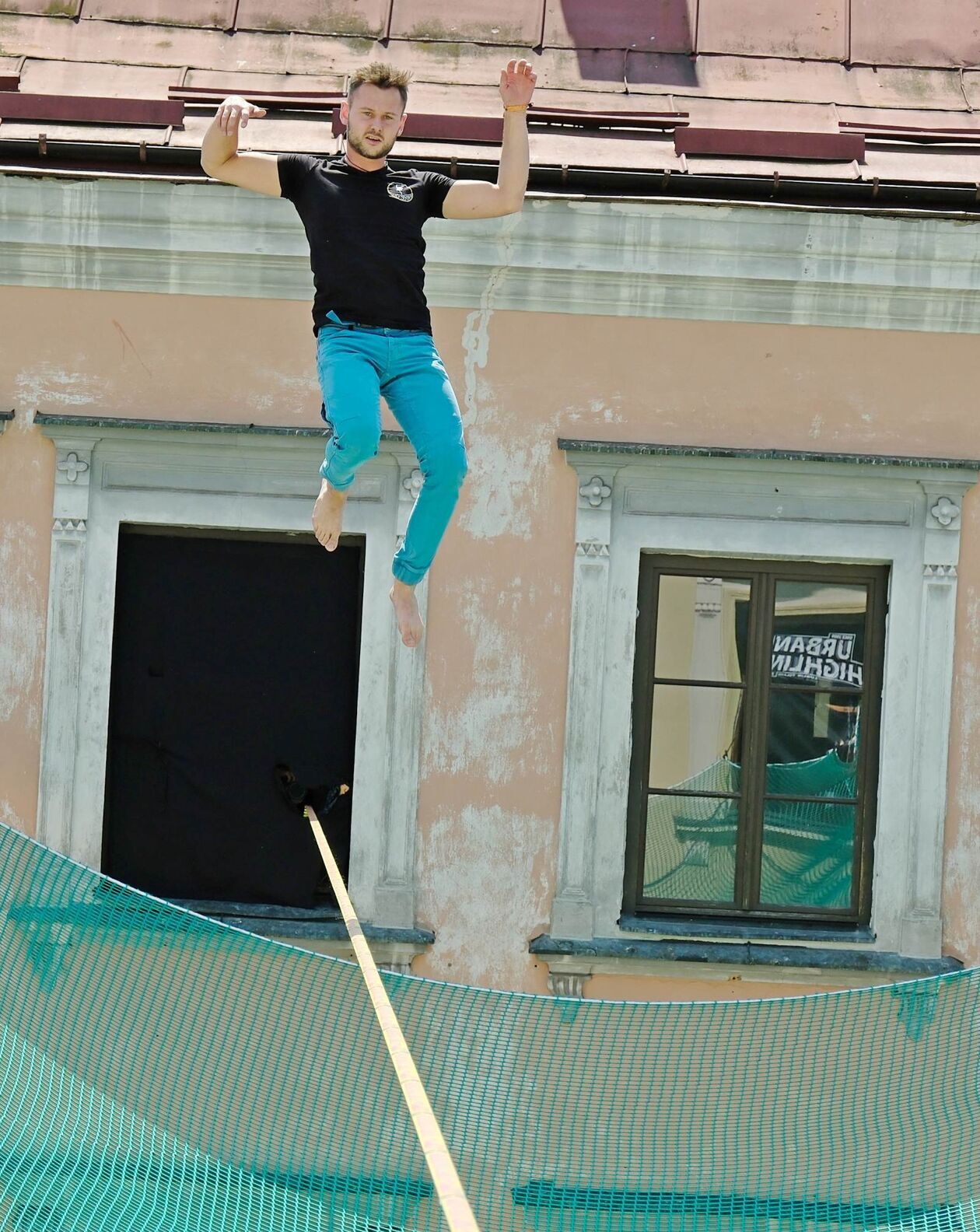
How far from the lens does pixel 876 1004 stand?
6723 mm

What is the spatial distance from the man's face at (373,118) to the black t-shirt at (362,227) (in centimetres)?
14

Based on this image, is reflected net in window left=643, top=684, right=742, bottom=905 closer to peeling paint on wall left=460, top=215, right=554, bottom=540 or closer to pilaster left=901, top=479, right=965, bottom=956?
pilaster left=901, top=479, right=965, bottom=956

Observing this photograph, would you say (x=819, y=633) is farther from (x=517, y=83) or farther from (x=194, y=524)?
(x=517, y=83)

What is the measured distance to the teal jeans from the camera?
5266mm

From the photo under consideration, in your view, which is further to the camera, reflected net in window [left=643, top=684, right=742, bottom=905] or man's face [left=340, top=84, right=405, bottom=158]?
reflected net in window [left=643, top=684, right=742, bottom=905]

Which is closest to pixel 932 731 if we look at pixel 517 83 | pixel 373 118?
pixel 517 83

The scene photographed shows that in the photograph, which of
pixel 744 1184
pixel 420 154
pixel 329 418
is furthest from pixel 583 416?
pixel 744 1184

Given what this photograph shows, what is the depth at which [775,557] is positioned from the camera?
7805mm

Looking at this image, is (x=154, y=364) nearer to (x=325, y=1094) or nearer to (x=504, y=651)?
(x=504, y=651)

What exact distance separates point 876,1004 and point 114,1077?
2727 millimetres

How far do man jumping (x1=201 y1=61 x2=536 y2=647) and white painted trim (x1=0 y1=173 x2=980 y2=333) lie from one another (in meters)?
2.29

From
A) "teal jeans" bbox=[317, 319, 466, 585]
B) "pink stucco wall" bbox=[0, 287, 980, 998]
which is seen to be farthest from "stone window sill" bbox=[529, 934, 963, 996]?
"teal jeans" bbox=[317, 319, 466, 585]

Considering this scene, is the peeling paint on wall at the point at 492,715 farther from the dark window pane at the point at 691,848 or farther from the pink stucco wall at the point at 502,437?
the dark window pane at the point at 691,848

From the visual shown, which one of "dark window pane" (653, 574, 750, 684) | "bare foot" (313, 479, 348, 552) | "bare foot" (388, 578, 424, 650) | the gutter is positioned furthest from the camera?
"dark window pane" (653, 574, 750, 684)
